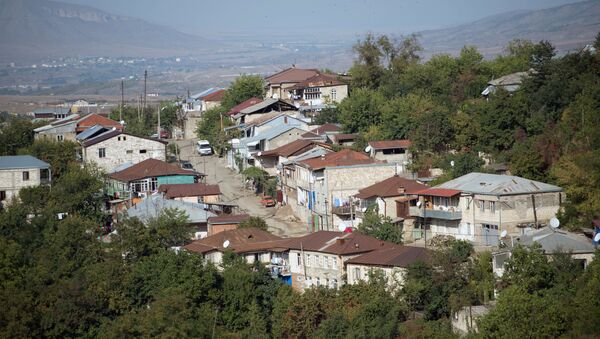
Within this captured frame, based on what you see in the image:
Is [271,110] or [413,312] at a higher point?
[271,110]

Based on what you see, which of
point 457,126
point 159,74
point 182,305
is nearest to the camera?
point 182,305

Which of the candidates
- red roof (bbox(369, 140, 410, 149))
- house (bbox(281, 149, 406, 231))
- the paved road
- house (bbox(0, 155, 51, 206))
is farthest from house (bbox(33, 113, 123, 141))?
house (bbox(281, 149, 406, 231))

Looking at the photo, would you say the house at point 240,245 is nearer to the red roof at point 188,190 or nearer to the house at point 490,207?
the house at point 490,207

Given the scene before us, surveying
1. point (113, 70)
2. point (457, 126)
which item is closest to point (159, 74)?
point (113, 70)

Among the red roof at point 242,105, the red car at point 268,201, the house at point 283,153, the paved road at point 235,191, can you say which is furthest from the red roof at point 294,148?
the red roof at point 242,105

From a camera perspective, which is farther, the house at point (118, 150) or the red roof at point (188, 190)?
the house at point (118, 150)

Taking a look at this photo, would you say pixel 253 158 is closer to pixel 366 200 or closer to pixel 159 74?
pixel 366 200

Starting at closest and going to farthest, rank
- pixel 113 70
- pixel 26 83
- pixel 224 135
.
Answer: pixel 224 135
pixel 26 83
pixel 113 70
